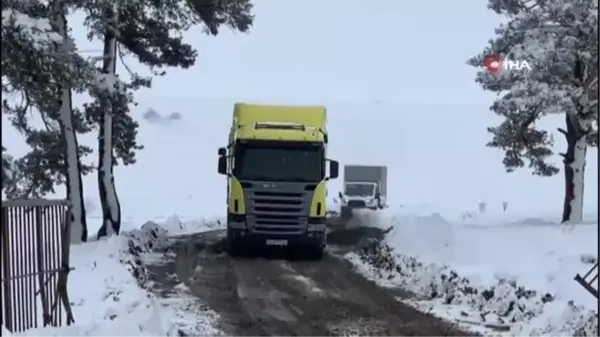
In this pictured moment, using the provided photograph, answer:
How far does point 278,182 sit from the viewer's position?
21.2 m

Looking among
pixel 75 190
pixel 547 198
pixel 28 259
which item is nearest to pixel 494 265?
pixel 28 259

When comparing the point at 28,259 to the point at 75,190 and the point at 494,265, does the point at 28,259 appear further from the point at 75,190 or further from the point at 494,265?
the point at 75,190

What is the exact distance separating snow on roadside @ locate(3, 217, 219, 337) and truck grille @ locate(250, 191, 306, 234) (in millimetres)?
3031

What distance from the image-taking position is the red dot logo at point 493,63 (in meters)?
26.6

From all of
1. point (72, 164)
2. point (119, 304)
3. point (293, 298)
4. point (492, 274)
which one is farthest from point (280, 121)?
point (119, 304)

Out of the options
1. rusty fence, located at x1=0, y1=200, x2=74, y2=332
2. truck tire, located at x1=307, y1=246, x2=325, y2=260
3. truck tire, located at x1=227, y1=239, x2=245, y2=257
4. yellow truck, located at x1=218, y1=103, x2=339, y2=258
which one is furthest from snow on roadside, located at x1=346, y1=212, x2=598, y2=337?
rusty fence, located at x1=0, y1=200, x2=74, y2=332

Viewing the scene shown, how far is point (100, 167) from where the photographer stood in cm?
2577

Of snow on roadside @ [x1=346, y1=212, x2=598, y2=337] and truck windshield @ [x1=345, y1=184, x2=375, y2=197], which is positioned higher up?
snow on roadside @ [x1=346, y1=212, x2=598, y2=337]

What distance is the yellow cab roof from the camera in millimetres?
21375

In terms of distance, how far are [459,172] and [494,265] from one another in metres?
74.6

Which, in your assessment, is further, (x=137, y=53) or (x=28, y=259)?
(x=137, y=53)

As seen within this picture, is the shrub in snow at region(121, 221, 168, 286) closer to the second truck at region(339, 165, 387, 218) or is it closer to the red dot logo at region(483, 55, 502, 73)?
the red dot logo at region(483, 55, 502, 73)

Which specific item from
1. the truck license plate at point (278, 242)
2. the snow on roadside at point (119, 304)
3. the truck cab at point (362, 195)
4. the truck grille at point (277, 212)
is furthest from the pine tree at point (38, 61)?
the truck cab at point (362, 195)

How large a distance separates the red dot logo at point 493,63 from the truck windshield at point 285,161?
8.12m
